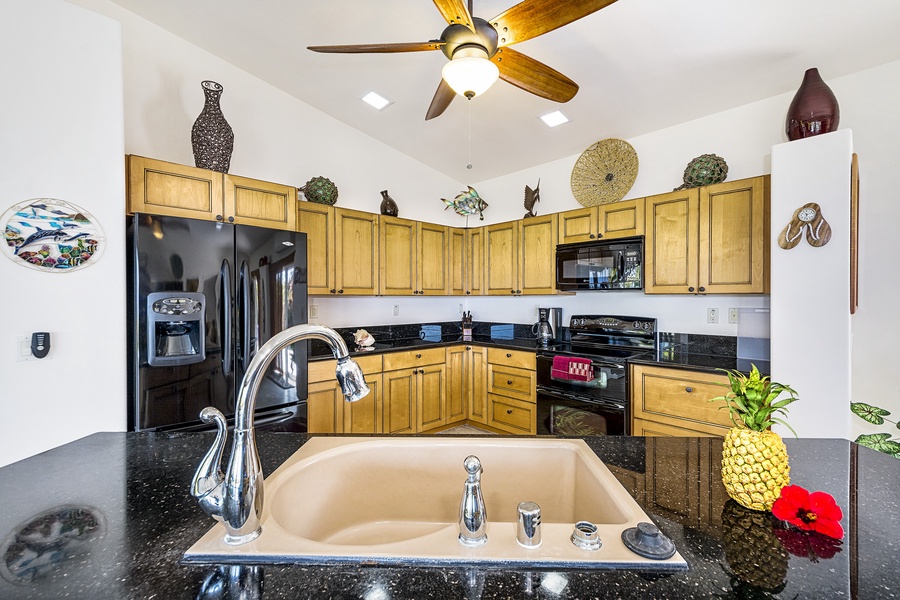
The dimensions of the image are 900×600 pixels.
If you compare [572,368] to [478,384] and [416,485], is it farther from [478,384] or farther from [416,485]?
[416,485]

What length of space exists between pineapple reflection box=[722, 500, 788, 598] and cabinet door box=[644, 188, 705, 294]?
7.65 ft

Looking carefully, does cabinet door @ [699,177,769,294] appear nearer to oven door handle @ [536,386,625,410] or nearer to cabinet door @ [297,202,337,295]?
oven door handle @ [536,386,625,410]

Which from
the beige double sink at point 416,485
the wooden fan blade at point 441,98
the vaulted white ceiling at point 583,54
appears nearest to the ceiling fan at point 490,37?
the wooden fan blade at point 441,98

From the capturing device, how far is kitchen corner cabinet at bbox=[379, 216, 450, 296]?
143 inches

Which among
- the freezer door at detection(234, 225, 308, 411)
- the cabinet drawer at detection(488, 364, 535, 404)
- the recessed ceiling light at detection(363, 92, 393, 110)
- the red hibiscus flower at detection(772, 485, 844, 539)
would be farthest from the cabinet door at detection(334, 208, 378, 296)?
the red hibiscus flower at detection(772, 485, 844, 539)

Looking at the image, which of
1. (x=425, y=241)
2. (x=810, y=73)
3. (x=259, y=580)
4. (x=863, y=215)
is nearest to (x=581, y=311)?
(x=425, y=241)

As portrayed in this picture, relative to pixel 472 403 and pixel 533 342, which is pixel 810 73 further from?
pixel 472 403

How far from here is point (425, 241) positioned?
3.97 m

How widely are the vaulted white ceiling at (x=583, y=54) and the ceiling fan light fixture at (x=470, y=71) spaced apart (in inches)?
27.6

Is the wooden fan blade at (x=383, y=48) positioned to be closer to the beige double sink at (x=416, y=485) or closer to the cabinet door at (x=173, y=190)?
the cabinet door at (x=173, y=190)

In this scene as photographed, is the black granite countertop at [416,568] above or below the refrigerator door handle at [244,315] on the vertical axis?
below

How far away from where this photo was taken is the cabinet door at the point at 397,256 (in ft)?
11.9

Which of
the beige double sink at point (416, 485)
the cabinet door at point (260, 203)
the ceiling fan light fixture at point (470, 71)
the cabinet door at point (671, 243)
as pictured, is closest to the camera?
the beige double sink at point (416, 485)

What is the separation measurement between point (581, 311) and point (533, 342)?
55 centimetres
